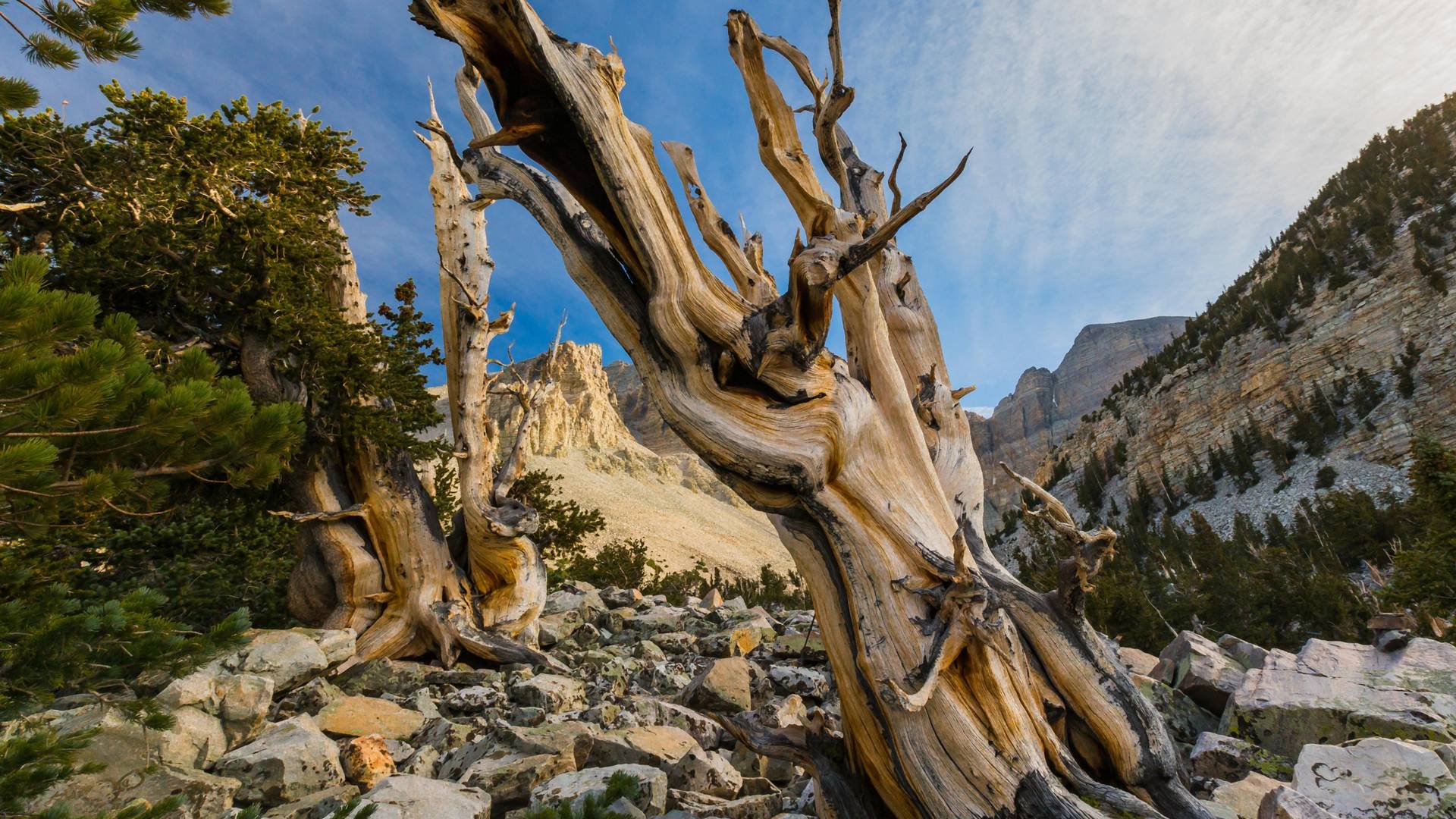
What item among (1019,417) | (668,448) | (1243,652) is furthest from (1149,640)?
(1019,417)

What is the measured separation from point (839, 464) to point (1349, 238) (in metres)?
48.4

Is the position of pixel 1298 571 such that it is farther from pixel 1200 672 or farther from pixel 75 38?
pixel 75 38

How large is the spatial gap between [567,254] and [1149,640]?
1180 cm

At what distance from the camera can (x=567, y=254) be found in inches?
149

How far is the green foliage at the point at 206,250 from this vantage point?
7332 millimetres

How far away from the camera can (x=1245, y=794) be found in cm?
323

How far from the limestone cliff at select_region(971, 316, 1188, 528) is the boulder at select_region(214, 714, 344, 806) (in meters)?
90.6

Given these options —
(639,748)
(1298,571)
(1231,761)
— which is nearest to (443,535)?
(639,748)

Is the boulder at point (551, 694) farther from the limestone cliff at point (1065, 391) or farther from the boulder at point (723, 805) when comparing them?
the limestone cliff at point (1065, 391)

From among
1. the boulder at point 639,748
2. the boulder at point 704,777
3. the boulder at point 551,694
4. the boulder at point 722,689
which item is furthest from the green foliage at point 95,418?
the boulder at point 722,689

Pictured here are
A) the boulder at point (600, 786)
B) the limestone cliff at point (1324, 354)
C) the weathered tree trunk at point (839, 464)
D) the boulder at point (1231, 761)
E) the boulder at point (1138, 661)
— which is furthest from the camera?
the limestone cliff at point (1324, 354)

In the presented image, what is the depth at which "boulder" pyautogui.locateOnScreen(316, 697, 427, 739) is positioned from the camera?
4828 mm

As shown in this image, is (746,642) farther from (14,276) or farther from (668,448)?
(668,448)

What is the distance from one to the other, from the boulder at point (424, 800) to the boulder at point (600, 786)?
0.27 meters
